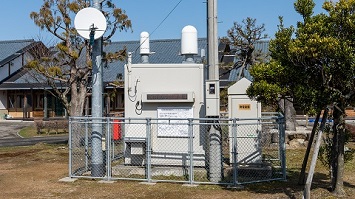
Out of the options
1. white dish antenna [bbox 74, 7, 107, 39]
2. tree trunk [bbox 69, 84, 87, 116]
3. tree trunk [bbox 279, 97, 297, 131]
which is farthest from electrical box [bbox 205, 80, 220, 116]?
tree trunk [bbox 69, 84, 87, 116]

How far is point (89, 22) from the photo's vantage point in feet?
37.7

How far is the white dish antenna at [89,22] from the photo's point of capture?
449 inches

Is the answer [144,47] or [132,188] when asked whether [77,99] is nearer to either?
[144,47]

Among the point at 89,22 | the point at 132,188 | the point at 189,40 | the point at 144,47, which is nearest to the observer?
the point at 132,188

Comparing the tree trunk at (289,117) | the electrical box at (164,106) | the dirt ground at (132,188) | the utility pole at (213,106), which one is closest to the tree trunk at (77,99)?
the dirt ground at (132,188)

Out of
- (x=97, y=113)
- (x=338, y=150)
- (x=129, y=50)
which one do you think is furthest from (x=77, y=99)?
(x=129, y=50)

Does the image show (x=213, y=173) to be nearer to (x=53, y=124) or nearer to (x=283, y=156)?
(x=283, y=156)

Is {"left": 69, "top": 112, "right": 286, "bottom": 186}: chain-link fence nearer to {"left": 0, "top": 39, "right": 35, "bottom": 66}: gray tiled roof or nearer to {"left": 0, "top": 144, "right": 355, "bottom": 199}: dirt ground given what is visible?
{"left": 0, "top": 144, "right": 355, "bottom": 199}: dirt ground

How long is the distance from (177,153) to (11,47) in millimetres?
39959

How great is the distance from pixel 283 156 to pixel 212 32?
11.1ft

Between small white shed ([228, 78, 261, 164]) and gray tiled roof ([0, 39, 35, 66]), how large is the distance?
118 feet

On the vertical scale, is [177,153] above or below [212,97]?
below

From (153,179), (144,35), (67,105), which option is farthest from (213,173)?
(67,105)

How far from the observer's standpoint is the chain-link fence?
1085cm
